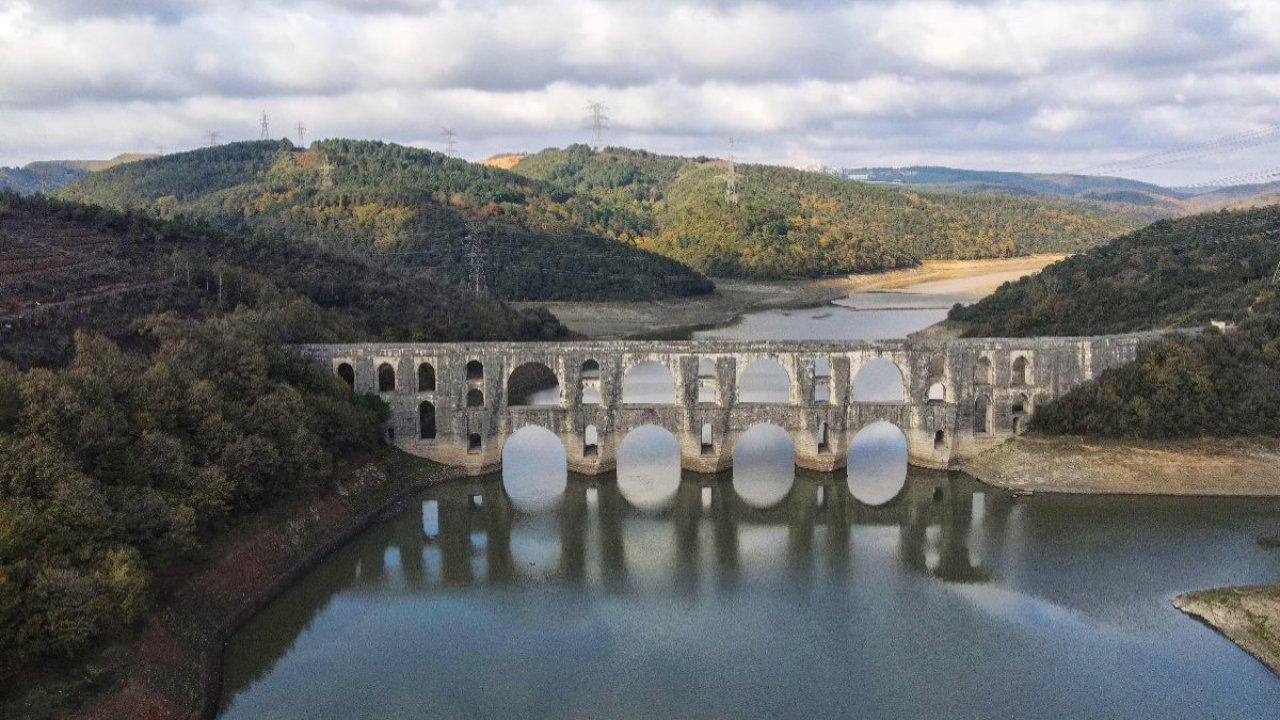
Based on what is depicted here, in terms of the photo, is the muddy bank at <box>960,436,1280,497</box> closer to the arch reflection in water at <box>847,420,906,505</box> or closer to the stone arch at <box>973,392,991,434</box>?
the stone arch at <box>973,392,991,434</box>

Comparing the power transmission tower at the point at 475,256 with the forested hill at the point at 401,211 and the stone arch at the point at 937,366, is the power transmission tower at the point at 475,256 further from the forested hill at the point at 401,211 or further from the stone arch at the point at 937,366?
the stone arch at the point at 937,366

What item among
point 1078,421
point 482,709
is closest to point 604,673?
point 482,709

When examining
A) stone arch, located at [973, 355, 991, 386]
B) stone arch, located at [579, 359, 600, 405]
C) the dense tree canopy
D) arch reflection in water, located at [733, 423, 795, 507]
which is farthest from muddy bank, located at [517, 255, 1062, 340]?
stone arch, located at [973, 355, 991, 386]

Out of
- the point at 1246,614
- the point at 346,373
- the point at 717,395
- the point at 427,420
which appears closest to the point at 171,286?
the point at 346,373

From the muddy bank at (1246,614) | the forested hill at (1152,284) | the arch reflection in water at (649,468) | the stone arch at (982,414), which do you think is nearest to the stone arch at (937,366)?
the stone arch at (982,414)

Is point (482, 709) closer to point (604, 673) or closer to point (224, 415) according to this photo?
point (604, 673)

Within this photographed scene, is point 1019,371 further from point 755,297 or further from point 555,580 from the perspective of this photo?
point 755,297
